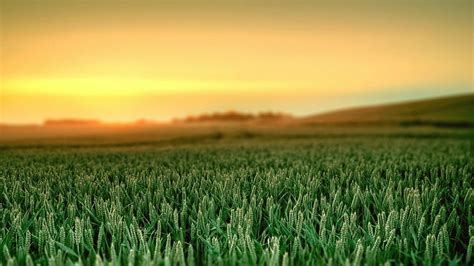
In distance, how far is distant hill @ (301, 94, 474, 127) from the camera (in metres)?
39.7

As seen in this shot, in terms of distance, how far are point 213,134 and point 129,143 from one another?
812cm

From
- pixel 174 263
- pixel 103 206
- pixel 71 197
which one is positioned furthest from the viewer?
pixel 71 197

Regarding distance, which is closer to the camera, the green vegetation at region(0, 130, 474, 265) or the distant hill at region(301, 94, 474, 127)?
the green vegetation at region(0, 130, 474, 265)

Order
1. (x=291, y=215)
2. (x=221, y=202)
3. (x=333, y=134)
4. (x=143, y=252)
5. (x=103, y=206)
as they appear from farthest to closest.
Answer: (x=333, y=134), (x=221, y=202), (x=103, y=206), (x=291, y=215), (x=143, y=252)

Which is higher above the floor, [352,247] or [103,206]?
[103,206]

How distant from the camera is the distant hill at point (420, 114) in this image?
39.7 m

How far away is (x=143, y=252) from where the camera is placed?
2934 millimetres

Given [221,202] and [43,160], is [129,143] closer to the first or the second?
[43,160]

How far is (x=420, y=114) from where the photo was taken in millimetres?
45156

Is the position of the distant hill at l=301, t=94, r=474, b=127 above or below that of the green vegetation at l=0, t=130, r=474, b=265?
below

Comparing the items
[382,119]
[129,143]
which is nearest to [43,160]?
[129,143]

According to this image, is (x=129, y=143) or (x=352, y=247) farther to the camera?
(x=129, y=143)

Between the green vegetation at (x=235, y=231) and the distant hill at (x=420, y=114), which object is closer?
the green vegetation at (x=235, y=231)

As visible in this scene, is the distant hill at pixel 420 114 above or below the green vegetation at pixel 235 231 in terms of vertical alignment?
below
